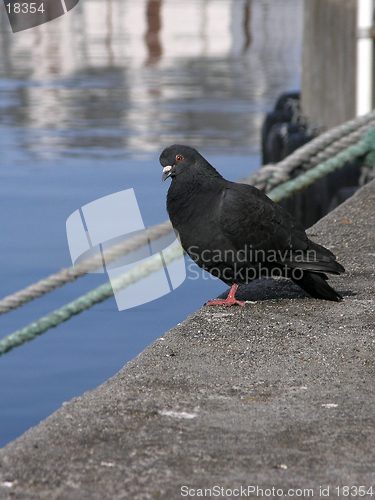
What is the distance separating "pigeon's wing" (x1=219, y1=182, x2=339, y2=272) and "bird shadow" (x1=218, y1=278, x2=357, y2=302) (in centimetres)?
20

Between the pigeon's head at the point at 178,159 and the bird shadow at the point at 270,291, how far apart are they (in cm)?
75

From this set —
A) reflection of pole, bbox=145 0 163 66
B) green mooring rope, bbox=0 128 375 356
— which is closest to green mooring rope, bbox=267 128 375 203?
green mooring rope, bbox=0 128 375 356

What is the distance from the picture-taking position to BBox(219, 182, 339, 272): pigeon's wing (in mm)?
3701

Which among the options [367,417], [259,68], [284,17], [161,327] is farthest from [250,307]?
[284,17]

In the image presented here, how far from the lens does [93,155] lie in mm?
14070

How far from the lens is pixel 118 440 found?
224 centimetres

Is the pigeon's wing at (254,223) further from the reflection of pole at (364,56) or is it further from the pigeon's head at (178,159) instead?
the reflection of pole at (364,56)

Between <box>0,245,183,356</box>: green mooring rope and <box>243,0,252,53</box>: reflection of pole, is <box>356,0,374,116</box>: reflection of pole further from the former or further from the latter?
<box>243,0,252,53</box>: reflection of pole

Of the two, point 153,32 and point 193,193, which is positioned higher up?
point 153,32

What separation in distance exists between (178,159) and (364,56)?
5604 mm

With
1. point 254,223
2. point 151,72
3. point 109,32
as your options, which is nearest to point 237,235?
point 254,223

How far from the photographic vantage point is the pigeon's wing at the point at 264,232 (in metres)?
3.70

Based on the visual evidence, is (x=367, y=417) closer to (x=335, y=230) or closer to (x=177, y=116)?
(x=335, y=230)

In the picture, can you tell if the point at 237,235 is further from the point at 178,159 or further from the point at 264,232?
the point at 178,159
